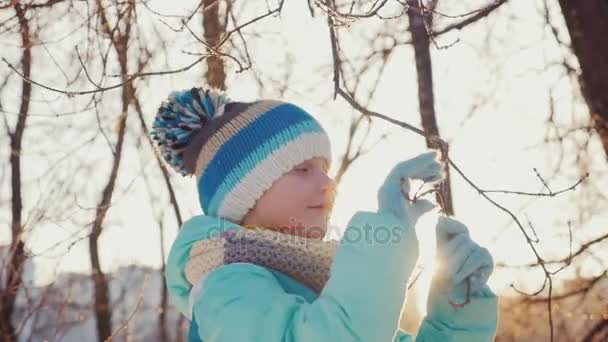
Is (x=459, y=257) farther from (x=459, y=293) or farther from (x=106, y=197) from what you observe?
(x=106, y=197)

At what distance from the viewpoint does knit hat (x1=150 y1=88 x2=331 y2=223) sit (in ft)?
5.68

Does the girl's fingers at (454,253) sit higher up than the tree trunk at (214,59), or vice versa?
the tree trunk at (214,59)

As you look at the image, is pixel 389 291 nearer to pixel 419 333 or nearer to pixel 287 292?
pixel 287 292

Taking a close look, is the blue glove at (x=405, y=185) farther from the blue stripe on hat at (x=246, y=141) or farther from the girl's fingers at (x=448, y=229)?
the blue stripe on hat at (x=246, y=141)

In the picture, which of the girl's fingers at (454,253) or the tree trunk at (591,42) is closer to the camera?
the girl's fingers at (454,253)

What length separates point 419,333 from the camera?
1.71 metres

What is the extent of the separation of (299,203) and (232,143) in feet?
0.71

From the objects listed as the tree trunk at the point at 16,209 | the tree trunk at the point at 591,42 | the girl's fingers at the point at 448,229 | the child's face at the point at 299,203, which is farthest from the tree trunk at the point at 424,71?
the tree trunk at the point at 16,209

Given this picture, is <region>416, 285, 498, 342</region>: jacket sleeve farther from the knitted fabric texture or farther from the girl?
the knitted fabric texture

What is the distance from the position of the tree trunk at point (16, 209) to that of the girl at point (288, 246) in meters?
1.96

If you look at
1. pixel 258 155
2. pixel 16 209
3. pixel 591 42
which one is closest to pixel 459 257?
pixel 258 155

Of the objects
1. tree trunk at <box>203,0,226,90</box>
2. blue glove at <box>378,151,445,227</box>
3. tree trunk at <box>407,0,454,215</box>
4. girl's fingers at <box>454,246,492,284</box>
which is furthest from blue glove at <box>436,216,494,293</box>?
tree trunk at <box>203,0,226,90</box>

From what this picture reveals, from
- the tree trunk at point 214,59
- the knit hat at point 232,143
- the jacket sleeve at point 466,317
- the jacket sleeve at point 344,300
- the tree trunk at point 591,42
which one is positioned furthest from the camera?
the tree trunk at point 214,59

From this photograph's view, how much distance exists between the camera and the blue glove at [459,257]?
1.50 metres
